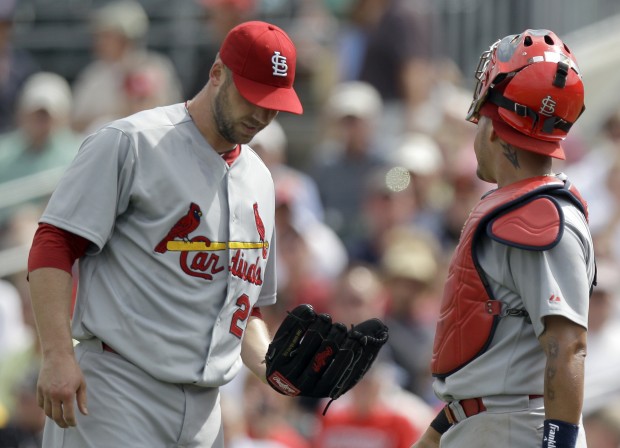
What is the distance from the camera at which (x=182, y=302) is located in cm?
491

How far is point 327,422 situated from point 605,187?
3.00 metres

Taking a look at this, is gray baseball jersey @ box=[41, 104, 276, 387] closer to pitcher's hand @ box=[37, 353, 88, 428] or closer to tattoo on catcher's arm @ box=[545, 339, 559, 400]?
pitcher's hand @ box=[37, 353, 88, 428]

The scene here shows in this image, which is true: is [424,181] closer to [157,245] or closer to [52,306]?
[157,245]

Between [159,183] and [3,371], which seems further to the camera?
[3,371]

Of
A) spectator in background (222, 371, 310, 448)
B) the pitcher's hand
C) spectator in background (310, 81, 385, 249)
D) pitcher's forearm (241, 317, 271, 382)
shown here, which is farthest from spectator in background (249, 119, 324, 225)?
the pitcher's hand

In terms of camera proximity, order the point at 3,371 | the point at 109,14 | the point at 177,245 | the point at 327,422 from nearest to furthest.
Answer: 1. the point at 177,245
2. the point at 327,422
3. the point at 3,371
4. the point at 109,14

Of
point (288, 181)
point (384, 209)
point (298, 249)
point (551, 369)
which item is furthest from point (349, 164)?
point (551, 369)

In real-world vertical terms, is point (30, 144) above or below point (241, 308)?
below

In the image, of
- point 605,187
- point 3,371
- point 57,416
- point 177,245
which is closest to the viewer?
point 57,416

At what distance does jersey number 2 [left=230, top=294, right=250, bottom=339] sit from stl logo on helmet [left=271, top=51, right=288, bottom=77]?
2.86ft

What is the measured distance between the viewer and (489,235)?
4.51m

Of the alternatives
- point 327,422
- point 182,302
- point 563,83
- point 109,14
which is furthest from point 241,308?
point 109,14

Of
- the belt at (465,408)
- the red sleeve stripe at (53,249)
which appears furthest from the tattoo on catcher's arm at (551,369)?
the red sleeve stripe at (53,249)

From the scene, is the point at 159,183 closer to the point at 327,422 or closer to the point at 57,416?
the point at 57,416
